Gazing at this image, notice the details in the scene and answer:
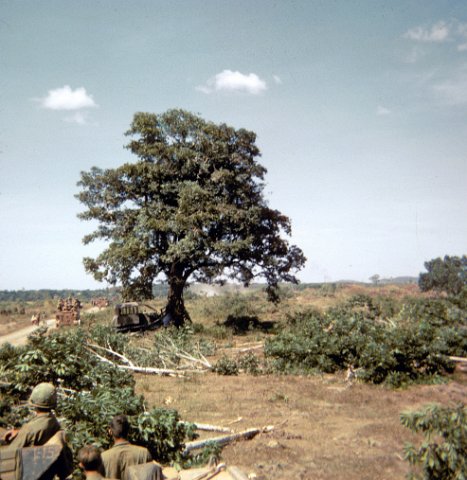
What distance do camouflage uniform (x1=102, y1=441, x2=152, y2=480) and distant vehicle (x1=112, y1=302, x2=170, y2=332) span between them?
17.1 metres

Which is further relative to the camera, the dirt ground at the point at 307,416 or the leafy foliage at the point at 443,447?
the dirt ground at the point at 307,416

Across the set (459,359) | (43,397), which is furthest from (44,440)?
(459,359)

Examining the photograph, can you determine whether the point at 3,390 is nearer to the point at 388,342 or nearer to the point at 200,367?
the point at 200,367

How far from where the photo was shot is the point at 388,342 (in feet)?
40.0

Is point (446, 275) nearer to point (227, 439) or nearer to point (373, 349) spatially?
point (373, 349)

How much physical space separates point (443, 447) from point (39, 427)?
164 inches

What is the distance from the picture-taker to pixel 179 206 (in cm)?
2006

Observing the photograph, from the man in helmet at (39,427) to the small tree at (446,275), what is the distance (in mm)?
42729

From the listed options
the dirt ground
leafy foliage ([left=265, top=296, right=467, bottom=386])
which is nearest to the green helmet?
the dirt ground

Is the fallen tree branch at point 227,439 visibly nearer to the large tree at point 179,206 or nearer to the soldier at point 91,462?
the soldier at point 91,462

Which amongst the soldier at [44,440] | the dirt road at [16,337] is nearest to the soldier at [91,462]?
the soldier at [44,440]

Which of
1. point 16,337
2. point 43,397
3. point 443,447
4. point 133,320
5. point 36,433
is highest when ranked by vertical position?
point 43,397

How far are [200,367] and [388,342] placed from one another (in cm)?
613

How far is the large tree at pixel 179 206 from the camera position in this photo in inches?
789
